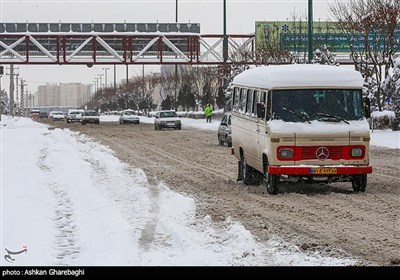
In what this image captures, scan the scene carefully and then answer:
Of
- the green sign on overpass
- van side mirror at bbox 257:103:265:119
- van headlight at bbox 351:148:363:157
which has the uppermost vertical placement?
the green sign on overpass

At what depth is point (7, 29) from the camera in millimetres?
78062

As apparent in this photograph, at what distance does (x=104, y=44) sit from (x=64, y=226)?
65.3 meters

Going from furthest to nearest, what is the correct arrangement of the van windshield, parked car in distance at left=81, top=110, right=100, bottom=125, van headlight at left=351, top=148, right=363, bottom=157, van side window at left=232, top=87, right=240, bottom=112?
parked car in distance at left=81, top=110, right=100, bottom=125 → van side window at left=232, top=87, right=240, bottom=112 → the van windshield → van headlight at left=351, top=148, right=363, bottom=157

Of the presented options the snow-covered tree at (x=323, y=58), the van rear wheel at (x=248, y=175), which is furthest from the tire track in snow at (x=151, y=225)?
the snow-covered tree at (x=323, y=58)

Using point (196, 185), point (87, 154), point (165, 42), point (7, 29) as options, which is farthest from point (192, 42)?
point (196, 185)

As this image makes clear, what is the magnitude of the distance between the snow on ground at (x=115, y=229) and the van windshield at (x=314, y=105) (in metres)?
2.79

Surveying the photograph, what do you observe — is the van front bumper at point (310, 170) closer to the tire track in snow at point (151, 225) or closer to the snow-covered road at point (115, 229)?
the snow-covered road at point (115, 229)

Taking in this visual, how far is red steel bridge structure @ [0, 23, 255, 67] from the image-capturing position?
254 ft

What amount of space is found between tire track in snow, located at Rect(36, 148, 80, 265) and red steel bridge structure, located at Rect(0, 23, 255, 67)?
58.8 meters

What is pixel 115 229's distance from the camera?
12.6 m

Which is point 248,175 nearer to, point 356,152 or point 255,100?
point 255,100

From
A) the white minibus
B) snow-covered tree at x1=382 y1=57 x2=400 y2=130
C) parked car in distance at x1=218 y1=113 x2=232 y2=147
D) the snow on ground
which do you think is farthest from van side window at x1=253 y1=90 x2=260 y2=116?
snow-covered tree at x1=382 y1=57 x2=400 y2=130

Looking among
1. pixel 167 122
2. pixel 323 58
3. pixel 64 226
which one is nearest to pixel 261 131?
pixel 64 226

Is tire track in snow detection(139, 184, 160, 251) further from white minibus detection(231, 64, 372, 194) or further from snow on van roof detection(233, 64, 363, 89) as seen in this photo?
snow on van roof detection(233, 64, 363, 89)
